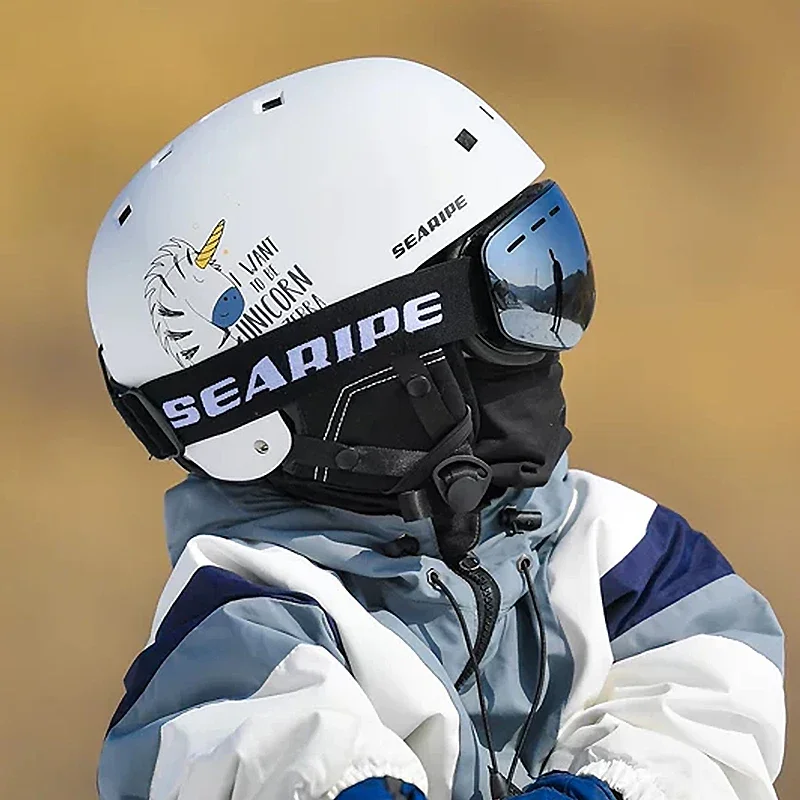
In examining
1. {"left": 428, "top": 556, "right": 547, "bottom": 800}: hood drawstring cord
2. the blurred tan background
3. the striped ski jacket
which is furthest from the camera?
the blurred tan background

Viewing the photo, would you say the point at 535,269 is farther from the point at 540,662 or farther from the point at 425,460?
the point at 540,662

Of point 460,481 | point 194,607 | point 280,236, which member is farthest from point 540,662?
point 280,236

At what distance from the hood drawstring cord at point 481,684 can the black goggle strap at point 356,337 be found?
0.13 metres

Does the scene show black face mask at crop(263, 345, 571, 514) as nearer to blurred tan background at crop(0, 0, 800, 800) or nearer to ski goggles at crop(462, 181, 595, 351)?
ski goggles at crop(462, 181, 595, 351)

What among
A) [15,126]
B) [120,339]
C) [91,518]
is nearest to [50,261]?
[15,126]

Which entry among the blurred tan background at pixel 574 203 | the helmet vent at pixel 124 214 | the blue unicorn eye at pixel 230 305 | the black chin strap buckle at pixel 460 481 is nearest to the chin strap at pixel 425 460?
the black chin strap buckle at pixel 460 481

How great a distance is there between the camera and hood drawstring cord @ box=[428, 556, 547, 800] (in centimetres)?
105

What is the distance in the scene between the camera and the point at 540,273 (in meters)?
1.08

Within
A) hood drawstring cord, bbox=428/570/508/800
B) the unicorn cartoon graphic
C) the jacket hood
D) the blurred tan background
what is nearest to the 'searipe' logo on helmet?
the unicorn cartoon graphic

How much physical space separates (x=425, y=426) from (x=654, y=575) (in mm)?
227

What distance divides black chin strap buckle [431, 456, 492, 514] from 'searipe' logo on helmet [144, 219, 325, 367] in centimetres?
15

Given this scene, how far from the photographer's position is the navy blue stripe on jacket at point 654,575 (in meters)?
1.14

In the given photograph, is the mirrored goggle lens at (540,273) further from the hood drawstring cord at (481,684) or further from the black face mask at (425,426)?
the hood drawstring cord at (481,684)

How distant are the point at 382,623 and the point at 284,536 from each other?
4.0 inches
